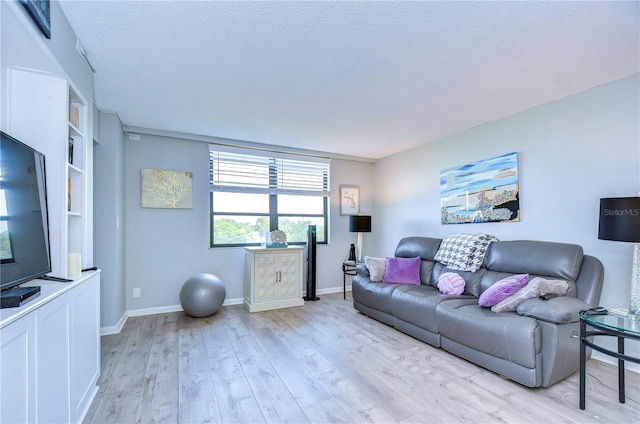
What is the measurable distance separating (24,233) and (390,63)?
2495 mm

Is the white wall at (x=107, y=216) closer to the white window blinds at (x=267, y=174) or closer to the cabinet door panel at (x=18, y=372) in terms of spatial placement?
the white window blinds at (x=267, y=174)

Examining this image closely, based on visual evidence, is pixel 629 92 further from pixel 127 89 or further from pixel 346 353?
pixel 127 89

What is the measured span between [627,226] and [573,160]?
1.04 meters

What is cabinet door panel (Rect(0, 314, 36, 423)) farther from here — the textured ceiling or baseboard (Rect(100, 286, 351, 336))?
baseboard (Rect(100, 286, 351, 336))

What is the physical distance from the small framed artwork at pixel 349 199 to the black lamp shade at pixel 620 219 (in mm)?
3566

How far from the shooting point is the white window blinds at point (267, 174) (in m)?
4.38

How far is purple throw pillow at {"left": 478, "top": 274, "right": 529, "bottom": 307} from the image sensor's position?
8.38ft

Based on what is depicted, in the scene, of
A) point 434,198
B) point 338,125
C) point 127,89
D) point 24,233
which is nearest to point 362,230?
point 434,198

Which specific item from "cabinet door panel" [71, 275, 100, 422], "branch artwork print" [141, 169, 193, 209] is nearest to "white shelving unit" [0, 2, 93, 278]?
"cabinet door panel" [71, 275, 100, 422]

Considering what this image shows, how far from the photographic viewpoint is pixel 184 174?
4121 mm

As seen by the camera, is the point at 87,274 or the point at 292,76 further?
the point at 292,76

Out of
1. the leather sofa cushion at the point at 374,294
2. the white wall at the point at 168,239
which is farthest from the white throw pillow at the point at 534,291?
the white wall at the point at 168,239

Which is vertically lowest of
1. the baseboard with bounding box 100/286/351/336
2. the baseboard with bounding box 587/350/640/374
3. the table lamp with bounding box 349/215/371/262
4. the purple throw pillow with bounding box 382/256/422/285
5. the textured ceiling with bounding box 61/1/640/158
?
the baseboard with bounding box 100/286/351/336

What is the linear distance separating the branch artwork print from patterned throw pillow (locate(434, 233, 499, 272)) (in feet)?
11.5
